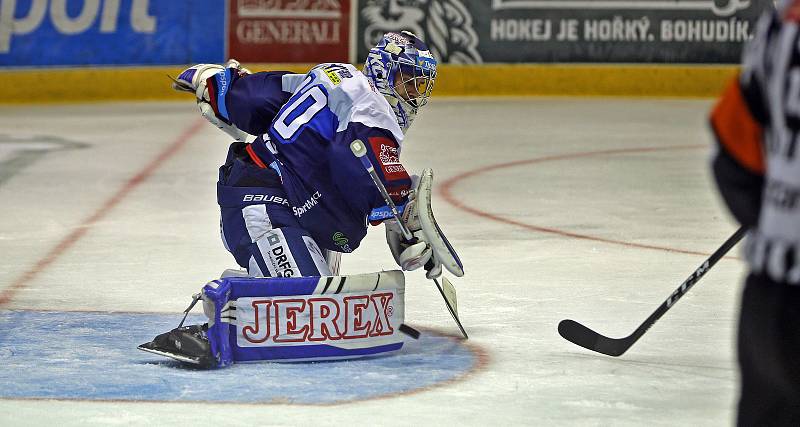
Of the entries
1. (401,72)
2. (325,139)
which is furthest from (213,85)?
(401,72)

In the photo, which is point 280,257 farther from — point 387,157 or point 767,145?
point 767,145

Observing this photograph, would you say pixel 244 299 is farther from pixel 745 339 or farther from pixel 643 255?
pixel 643 255

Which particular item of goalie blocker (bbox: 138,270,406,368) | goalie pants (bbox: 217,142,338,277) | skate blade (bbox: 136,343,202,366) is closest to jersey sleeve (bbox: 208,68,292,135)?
goalie pants (bbox: 217,142,338,277)

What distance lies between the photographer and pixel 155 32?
34.9 ft

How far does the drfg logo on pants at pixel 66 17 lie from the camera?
33.6ft

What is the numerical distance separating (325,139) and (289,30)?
7.12 m

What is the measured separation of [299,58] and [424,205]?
A: 725cm

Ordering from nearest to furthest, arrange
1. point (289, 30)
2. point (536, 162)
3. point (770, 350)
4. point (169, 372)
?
point (770, 350) < point (169, 372) < point (536, 162) < point (289, 30)

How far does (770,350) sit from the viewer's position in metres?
1.97

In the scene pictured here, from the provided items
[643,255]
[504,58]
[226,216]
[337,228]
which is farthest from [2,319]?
[504,58]

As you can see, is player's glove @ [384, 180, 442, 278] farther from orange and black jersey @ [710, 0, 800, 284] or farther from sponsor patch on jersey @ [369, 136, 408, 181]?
orange and black jersey @ [710, 0, 800, 284]

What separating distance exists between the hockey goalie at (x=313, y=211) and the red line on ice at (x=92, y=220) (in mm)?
1031

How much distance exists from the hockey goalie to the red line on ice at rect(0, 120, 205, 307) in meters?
1.03

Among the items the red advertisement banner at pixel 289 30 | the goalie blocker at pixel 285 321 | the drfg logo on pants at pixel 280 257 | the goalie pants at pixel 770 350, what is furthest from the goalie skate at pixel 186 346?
the red advertisement banner at pixel 289 30
